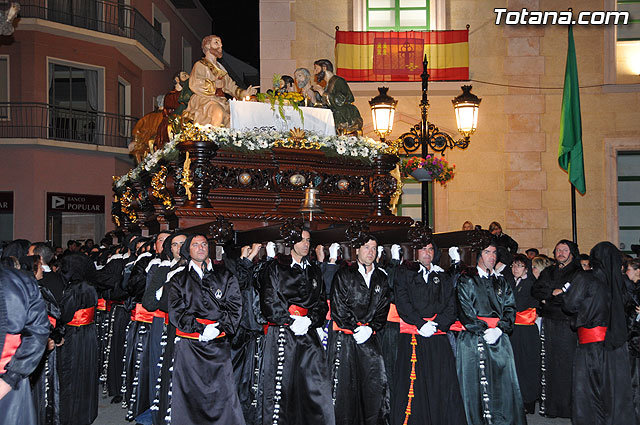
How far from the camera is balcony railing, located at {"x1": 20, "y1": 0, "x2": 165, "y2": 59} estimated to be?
23500 millimetres

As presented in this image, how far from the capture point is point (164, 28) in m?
29.3

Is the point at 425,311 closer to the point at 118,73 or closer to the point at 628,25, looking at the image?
the point at 628,25

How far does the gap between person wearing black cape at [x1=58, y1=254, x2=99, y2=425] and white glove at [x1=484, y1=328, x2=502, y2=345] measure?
431 cm

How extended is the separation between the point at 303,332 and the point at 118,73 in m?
19.7

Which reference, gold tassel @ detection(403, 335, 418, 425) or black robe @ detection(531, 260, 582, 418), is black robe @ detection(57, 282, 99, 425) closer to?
gold tassel @ detection(403, 335, 418, 425)

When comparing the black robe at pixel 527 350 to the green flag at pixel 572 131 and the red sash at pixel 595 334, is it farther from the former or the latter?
the green flag at pixel 572 131

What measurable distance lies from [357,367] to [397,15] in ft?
37.2

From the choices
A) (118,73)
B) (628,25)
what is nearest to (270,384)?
(628,25)

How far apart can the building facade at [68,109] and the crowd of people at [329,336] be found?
15189 millimetres

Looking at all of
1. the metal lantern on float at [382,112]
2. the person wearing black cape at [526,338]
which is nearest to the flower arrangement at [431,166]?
the metal lantern on float at [382,112]

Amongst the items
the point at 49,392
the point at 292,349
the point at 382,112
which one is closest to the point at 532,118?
the point at 382,112

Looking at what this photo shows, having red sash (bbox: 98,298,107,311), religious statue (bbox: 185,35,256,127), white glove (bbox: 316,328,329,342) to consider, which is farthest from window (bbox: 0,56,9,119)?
white glove (bbox: 316,328,329,342)

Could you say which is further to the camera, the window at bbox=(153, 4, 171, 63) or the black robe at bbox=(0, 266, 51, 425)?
the window at bbox=(153, 4, 171, 63)

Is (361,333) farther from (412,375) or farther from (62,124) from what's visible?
(62,124)
